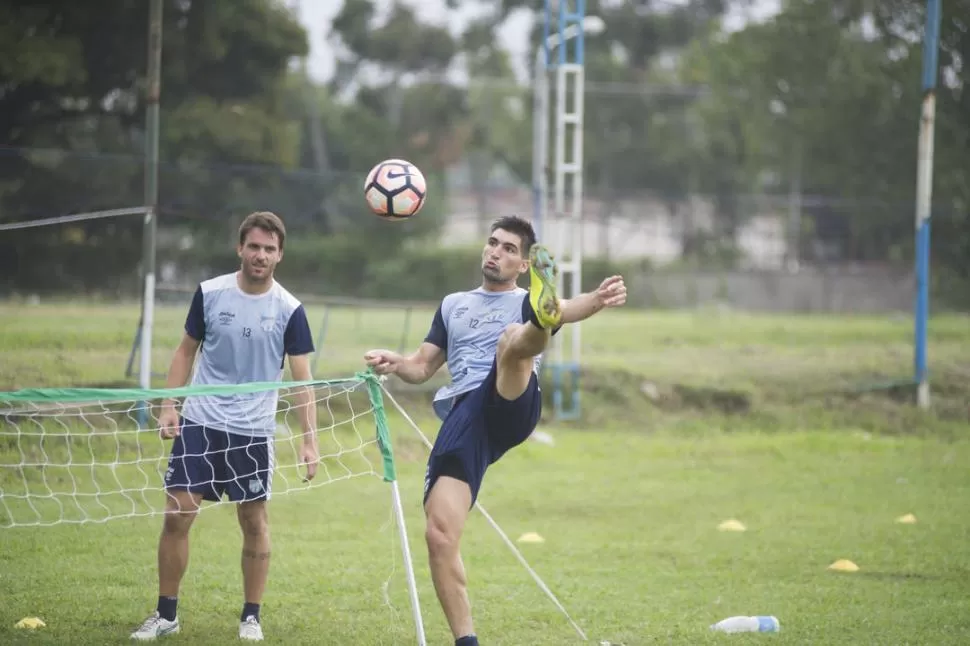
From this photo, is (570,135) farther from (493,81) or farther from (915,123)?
(915,123)

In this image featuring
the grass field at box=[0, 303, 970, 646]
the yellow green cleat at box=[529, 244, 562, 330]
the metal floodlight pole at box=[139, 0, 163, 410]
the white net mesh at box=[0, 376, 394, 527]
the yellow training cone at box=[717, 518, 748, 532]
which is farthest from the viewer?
the metal floodlight pole at box=[139, 0, 163, 410]

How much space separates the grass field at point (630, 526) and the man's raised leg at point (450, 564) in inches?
40.0

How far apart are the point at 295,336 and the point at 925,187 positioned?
37.8 ft

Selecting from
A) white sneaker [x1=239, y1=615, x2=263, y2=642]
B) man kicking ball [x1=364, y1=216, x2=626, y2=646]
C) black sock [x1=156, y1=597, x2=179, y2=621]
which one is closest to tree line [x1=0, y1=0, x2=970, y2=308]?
black sock [x1=156, y1=597, x2=179, y2=621]

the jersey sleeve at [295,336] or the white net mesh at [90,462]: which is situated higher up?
the jersey sleeve at [295,336]

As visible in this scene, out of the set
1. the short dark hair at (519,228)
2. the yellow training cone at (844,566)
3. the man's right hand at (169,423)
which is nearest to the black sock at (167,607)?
the man's right hand at (169,423)

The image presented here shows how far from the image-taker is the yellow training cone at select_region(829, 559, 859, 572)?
8713 millimetres

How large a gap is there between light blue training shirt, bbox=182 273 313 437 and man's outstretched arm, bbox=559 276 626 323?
183 centimetres

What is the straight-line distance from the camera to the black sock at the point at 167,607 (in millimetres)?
6551

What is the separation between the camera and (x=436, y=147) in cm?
4006

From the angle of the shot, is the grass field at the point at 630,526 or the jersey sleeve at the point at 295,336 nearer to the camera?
the jersey sleeve at the point at 295,336

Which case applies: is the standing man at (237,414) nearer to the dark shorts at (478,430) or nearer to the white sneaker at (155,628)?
the white sneaker at (155,628)

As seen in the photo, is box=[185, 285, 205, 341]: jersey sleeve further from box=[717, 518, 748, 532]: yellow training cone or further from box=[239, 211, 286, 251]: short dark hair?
box=[717, 518, 748, 532]: yellow training cone

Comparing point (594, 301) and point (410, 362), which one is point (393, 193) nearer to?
point (410, 362)
